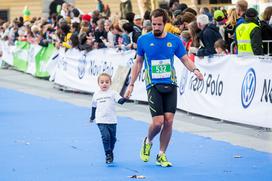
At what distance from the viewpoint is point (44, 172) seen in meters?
11.8

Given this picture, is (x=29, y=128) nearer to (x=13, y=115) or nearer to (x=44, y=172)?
(x=13, y=115)

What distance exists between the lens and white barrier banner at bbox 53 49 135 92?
22.9 metres

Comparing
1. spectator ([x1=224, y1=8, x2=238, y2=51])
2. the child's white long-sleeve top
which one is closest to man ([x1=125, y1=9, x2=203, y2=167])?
the child's white long-sleeve top

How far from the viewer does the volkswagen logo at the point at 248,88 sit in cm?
1619

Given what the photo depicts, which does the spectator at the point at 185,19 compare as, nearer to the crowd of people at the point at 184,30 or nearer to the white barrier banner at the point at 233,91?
the crowd of people at the point at 184,30

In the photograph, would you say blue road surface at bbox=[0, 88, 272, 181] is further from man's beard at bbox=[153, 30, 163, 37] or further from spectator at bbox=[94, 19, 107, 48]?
spectator at bbox=[94, 19, 107, 48]

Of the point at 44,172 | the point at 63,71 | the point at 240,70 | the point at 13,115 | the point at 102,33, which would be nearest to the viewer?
the point at 44,172

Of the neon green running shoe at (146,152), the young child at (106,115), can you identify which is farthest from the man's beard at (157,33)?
the neon green running shoe at (146,152)

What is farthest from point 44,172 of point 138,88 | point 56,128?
point 138,88

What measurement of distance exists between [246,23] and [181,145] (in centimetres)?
341

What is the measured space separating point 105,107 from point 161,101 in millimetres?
744

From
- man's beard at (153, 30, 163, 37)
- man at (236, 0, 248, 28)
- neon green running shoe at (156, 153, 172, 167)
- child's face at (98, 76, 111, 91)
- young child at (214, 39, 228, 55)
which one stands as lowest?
neon green running shoe at (156, 153, 172, 167)

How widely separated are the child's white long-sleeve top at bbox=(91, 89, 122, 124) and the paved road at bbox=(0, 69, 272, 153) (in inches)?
94.6

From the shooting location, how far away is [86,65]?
25.1m
